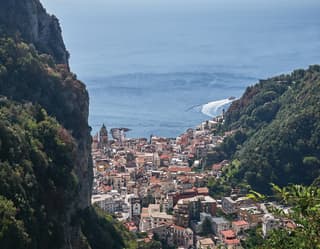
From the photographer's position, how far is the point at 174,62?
292 feet

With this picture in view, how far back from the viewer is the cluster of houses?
90.0 feet

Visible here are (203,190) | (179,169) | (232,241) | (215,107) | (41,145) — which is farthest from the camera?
(215,107)

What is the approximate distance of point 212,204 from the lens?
101ft

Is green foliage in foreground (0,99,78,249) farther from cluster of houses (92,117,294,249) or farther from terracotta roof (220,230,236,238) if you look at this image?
terracotta roof (220,230,236,238)

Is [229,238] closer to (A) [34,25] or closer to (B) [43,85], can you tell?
(B) [43,85]

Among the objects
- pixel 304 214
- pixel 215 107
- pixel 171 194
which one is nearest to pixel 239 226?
pixel 171 194

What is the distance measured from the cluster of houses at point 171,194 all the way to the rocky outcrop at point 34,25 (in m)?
8.71

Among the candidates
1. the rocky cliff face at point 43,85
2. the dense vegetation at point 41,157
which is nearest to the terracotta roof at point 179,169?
the dense vegetation at point 41,157

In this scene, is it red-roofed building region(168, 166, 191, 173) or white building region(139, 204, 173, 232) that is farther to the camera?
red-roofed building region(168, 166, 191, 173)

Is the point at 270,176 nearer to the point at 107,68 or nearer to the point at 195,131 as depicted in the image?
the point at 195,131

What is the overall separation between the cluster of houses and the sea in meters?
Answer: 7.97

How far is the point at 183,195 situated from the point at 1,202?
19870mm

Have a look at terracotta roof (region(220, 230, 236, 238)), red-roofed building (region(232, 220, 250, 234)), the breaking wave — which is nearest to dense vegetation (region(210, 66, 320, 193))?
red-roofed building (region(232, 220, 250, 234))

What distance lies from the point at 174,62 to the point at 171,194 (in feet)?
190
